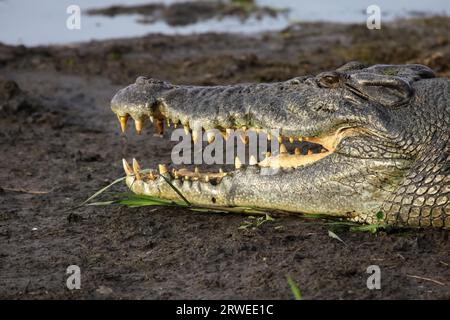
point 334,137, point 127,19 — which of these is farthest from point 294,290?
point 127,19

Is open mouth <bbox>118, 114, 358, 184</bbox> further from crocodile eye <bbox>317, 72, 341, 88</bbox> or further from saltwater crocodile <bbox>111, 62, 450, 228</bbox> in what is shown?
crocodile eye <bbox>317, 72, 341, 88</bbox>

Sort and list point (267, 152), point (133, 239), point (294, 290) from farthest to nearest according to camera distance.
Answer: point (267, 152), point (133, 239), point (294, 290)

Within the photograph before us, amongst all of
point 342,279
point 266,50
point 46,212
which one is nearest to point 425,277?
point 342,279

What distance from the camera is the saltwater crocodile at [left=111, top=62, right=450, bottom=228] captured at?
5145mm

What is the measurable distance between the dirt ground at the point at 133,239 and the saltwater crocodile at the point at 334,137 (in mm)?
182

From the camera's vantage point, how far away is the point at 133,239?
533 cm

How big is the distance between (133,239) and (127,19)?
32.6 ft

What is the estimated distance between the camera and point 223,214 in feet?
18.5

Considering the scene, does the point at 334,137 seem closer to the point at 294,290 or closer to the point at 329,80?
the point at 329,80

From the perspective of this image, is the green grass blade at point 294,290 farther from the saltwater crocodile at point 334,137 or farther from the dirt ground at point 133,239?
the saltwater crocodile at point 334,137

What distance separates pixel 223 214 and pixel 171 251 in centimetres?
70

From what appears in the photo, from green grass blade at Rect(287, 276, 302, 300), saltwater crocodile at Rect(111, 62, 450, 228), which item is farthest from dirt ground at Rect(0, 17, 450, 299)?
saltwater crocodile at Rect(111, 62, 450, 228)
